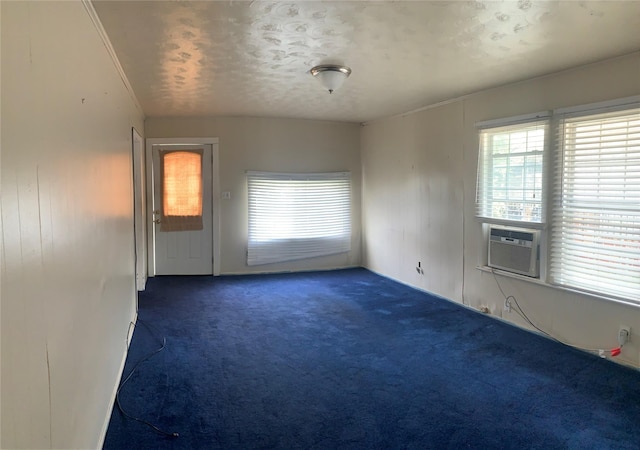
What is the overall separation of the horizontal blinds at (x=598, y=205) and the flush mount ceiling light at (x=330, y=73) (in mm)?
1944

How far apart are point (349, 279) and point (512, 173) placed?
2.89 metres

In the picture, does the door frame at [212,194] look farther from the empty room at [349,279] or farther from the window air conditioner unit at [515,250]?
the window air conditioner unit at [515,250]

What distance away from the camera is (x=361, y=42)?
3.01 metres

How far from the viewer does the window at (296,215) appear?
Answer: 258 inches

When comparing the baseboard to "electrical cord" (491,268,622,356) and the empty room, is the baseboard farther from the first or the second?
"electrical cord" (491,268,622,356)

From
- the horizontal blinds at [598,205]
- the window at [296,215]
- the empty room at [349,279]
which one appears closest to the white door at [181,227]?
the empty room at [349,279]

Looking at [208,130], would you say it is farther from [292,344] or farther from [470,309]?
[470,309]

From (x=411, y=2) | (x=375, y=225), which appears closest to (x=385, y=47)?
(x=411, y=2)

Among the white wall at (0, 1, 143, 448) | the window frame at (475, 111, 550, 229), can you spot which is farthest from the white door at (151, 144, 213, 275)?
the window frame at (475, 111, 550, 229)

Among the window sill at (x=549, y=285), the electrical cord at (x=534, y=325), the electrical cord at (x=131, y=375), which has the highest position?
the window sill at (x=549, y=285)

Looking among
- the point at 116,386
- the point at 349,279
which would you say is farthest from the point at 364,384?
the point at 349,279

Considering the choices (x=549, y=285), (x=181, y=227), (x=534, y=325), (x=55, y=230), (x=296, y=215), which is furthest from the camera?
Answer: (x=296, y=215)

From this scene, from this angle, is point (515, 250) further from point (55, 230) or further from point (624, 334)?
point (55, 230)

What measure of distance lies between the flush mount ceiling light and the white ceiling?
0.09m
